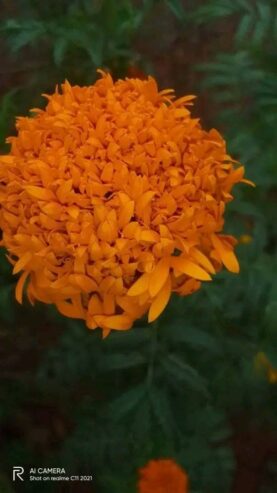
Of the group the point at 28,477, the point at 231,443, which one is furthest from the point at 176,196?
the point at 231,443

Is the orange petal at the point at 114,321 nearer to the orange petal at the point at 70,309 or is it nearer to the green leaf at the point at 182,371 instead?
the orange petal at the point at 70,309

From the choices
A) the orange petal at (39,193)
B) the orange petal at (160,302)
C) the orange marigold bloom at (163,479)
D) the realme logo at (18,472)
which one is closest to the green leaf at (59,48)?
the orange petal at (39,193)

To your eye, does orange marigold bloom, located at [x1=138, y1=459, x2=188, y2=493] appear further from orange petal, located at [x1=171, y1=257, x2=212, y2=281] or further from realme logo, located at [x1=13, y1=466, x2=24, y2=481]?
realme logo, located at [x1=13, y1=466, x2=24, y2=481]

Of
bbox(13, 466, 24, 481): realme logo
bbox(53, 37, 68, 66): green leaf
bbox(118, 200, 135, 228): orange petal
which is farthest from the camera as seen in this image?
bbox(13, 466, 24, 481): realme logo

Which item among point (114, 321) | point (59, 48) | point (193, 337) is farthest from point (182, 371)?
point (59, 48)

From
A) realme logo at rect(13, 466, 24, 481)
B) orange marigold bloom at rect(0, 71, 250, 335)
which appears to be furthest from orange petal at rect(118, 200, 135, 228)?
realme logo at rect(13, 466, 24, 481)

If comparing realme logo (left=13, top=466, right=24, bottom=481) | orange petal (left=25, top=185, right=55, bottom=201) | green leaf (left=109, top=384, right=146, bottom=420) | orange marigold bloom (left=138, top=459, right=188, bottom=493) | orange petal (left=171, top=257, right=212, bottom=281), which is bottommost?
realme logo (left=13, top=466, right=24, bottom=481)

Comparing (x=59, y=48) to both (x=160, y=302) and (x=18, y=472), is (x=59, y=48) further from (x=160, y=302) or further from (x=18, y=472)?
(x=18, y=472)
